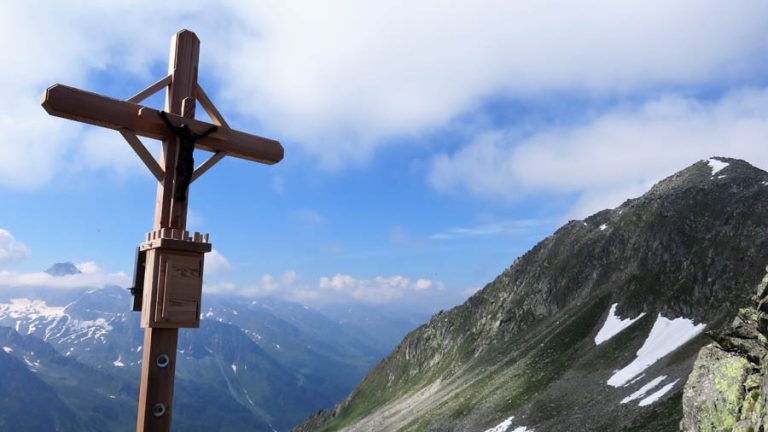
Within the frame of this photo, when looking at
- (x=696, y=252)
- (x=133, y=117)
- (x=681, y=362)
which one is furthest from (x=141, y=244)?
(x=696, y=252)

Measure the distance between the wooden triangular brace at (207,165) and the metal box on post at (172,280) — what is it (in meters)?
1.01

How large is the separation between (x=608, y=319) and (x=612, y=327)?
3202mm

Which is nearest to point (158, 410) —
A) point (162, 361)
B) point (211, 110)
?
point (162, 361)

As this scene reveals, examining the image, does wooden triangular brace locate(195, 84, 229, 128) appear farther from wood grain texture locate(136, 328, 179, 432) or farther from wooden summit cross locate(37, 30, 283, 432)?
wood grain texture locate(136, 328, 179, 432)

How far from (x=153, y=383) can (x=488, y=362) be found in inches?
3615

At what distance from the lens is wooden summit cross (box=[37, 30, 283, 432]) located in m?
7.09

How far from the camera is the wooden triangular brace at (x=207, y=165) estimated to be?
26.2 feet

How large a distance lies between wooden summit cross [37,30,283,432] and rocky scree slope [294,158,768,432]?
42398 millimetres

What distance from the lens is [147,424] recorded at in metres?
6.91

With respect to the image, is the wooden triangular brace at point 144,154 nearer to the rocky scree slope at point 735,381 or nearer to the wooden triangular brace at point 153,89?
the wooden triangular brace at point 153,89

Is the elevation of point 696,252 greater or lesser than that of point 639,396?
greater

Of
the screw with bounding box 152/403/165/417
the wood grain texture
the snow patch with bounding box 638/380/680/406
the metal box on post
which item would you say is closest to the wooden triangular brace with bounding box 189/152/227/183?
the metal box on post

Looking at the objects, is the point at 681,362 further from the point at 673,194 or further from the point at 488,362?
the point at 673,194

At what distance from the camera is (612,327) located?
72062 millimetres
